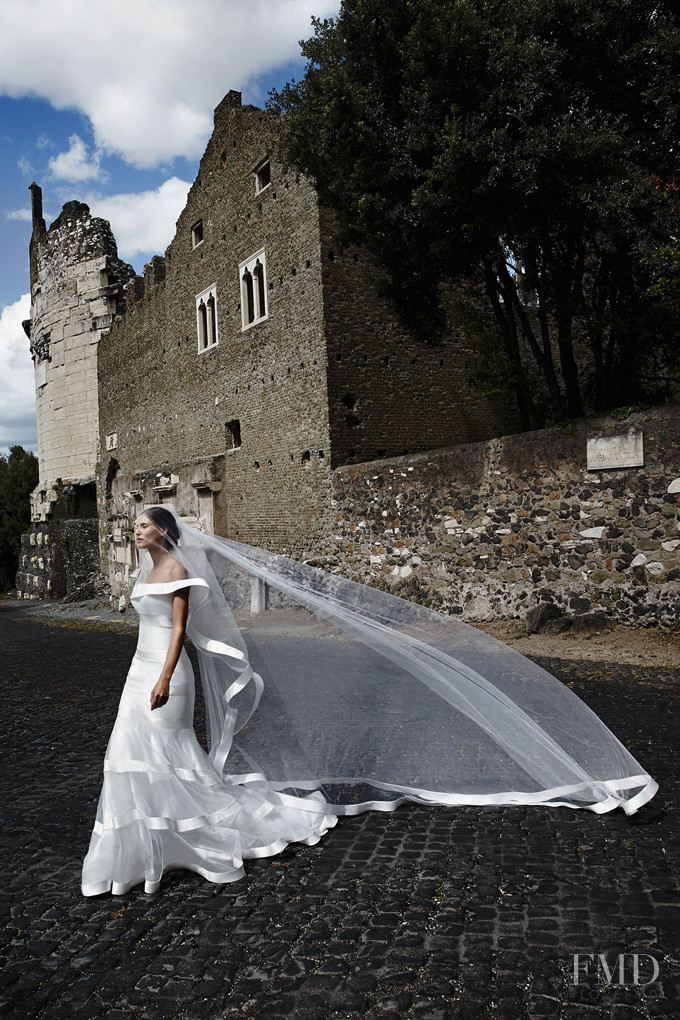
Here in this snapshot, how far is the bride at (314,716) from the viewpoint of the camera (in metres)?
3.61

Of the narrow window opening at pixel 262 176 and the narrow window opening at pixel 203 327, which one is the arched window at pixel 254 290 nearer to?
the narrow window opening at pixel 262 176

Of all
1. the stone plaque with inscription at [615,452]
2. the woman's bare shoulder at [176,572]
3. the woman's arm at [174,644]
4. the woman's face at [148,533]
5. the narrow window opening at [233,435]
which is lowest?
the woman's arm at [174,644]

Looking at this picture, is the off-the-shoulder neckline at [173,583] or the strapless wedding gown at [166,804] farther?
the off-the-shoulder neckline at [173,583]

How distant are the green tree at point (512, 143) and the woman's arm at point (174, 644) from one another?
8.05 m

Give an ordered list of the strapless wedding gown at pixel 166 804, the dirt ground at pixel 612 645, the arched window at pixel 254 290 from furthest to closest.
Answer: the arched window at pixel 254 290 → the dirt ground at pixel 612 645 → the strapless wedding gown at pixel 166 804

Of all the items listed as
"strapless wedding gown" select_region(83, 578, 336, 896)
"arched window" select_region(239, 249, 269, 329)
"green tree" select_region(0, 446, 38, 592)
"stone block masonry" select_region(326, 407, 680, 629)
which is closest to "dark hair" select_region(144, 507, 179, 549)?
"strapless wedding gown" select_region(83, 578, 336, 896)

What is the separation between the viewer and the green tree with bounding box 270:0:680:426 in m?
9.43

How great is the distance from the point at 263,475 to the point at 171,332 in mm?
8346

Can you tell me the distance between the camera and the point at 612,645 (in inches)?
351

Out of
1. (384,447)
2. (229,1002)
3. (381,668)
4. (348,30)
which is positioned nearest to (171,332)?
(384,447)

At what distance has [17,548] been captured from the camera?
3872 cm

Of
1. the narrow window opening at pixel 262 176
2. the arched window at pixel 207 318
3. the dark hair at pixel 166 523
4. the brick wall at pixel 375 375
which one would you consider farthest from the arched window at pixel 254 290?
the dark hair at pixel 166 523

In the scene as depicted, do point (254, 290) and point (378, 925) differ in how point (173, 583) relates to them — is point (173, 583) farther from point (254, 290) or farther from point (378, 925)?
point (254, 290)

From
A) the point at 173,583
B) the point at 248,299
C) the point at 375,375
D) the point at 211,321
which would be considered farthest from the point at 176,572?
the point at 211,321
